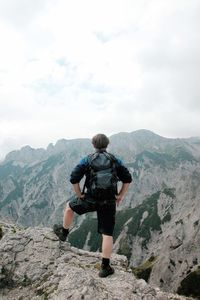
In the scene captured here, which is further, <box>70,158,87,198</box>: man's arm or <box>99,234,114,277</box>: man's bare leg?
<box>70,158,87,198</box>: man's arm

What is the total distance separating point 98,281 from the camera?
43.6 ft

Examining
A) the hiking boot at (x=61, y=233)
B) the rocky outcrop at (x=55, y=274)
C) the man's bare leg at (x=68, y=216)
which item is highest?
the man's bare leg at (x=68, y=216)

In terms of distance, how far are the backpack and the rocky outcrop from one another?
2836 mm

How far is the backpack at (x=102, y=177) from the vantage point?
13.9 meters

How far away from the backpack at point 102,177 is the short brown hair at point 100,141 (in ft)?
0.98

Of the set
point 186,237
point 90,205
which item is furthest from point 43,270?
point 186,237

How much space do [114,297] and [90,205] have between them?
3513mm

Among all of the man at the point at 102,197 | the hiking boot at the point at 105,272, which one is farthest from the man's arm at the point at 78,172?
the hiking boot at the point at 105,272

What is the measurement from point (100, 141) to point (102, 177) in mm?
1408

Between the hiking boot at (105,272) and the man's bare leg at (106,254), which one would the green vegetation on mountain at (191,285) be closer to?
the hiking boot at (105,272)

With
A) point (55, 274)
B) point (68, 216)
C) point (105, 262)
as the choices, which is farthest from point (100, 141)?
point (55, 274)

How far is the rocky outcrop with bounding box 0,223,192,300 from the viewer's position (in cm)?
1245

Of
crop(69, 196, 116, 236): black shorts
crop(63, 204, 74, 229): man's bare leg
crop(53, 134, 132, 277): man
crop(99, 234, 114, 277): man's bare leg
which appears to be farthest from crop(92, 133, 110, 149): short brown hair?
crop(99, 234, 114, 277): man's bare leg

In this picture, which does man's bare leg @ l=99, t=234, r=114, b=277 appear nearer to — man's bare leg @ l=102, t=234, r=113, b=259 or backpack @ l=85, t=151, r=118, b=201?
man's bare leg @ l=102, t=234, r=113, b=259
